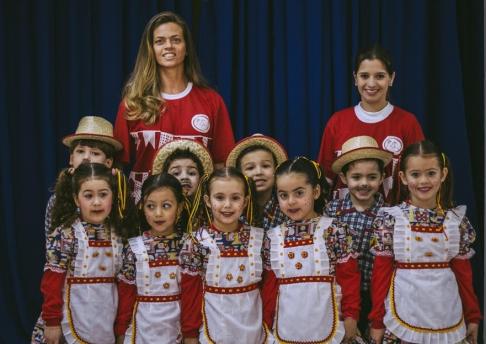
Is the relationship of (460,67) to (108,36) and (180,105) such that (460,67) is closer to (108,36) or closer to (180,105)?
(180,105)

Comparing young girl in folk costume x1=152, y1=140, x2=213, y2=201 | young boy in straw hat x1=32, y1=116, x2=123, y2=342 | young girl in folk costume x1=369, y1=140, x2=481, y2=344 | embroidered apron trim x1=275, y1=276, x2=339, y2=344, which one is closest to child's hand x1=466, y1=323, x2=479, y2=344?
young girl in folk costume x1=369, y1=140, x2=481, y2=344

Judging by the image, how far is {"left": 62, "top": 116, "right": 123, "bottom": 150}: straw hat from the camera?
3.38 meters

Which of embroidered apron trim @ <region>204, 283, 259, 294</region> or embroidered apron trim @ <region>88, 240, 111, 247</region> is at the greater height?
embroidered apron trim @ <region>88, 240, 111, 247</region>

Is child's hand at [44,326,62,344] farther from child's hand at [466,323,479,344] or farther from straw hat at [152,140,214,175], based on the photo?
child's hand at [466,323,479,344]

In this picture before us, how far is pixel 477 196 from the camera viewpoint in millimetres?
4293

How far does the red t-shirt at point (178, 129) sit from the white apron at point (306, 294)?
90 cm

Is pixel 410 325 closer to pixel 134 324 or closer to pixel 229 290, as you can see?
pixel 229 290

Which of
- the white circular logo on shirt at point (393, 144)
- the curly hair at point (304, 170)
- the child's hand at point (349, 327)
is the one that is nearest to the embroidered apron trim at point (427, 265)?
the child's hand at point (349, 327)

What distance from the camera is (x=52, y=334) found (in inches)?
114

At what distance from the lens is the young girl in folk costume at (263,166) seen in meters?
3.25

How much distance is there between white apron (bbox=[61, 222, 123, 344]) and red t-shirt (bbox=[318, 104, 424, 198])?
128cm

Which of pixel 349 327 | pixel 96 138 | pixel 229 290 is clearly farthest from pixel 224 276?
pixel 96 138

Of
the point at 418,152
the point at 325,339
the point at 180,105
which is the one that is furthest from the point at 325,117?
the point at 325,339

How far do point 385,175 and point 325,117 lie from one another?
3.09ft
